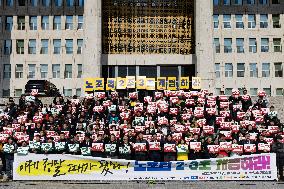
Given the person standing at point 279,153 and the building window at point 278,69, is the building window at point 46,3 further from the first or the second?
the person standing at point 279,153

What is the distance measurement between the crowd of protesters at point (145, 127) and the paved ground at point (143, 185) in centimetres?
139

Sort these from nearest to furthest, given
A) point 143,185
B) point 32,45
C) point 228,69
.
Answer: point 143,185, point 228,69, point 32,45

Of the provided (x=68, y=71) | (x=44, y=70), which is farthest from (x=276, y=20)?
(x=44, y=70)

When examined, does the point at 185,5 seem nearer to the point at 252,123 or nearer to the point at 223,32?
the point at 223,32

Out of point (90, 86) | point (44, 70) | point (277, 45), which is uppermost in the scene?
point (277, 45)

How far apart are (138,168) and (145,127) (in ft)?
11.3

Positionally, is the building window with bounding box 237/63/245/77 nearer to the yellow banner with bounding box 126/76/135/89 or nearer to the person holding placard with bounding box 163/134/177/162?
the yellow banner with bounding box 126/76/135/89

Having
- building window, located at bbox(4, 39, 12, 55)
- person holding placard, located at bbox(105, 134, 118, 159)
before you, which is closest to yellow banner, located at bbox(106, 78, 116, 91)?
person holding placard, located at bbox(105, 134, 118, 159)

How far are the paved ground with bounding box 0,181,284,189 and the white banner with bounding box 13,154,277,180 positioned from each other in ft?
1.41

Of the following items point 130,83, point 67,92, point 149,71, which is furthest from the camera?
point 67,92

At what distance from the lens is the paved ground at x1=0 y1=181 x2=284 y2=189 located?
63.8 ft

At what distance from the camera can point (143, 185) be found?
19.9m

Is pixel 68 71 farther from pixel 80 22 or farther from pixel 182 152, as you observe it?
pixel 182 152

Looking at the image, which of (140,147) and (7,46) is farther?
(7,46)
